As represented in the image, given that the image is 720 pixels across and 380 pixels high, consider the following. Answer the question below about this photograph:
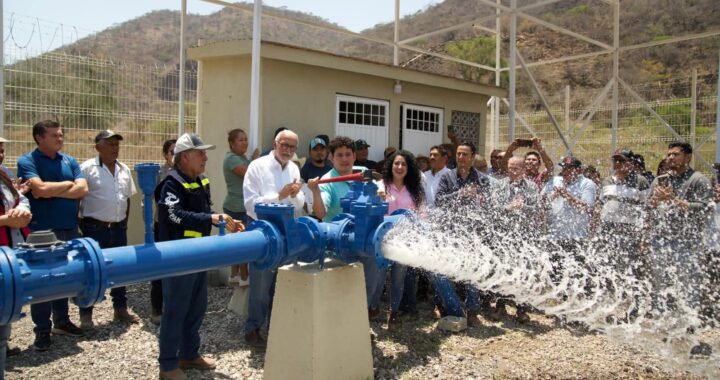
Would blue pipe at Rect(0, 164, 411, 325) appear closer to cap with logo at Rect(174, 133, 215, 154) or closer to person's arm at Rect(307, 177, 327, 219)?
person's arm at Rect(307, 177, 327, 219)

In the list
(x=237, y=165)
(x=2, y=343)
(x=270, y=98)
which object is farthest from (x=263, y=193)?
(x=270, y=98)

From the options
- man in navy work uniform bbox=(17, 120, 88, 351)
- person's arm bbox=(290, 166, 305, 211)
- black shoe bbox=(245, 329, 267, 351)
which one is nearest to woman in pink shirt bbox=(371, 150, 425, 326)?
person's arm bbox=(290, 166, 305, 211)

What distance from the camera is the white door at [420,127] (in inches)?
364

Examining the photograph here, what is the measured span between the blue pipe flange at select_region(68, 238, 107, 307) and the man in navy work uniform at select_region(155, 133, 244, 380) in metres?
1.33

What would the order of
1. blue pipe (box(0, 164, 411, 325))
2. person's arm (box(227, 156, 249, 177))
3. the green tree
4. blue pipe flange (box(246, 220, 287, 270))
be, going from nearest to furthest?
blue pipe (box(0, 164, 411, 325)) < blue pipe flange (box(246, 220, 287, 270)) < person's arm (box(227, 156, 249, 177)) < the green tree

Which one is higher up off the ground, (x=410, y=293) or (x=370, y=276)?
(x=370, y=276)

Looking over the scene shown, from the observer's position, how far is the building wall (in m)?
7.40

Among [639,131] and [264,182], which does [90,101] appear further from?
[639,131]

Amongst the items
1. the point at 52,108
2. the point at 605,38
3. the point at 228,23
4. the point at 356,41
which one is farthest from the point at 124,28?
the point at 52,108

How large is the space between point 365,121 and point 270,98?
5.81 feet

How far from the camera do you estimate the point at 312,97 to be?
7.84m

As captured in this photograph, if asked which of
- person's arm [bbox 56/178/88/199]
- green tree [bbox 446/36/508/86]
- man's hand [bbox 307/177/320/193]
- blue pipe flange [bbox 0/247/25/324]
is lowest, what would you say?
blue pipe flange [bbox 0/247/25/324]

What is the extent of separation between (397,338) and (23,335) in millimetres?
3328

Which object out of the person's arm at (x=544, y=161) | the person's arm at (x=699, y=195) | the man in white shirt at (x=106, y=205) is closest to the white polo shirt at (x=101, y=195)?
the man in white shirt at (x=106, y=205)
